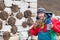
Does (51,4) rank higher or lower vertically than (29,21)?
lower

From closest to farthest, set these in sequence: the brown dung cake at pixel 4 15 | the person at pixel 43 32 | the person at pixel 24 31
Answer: the person at pixel 43 32 < the brown dung cake at pixel 4 15 < the person at pixel 24 31

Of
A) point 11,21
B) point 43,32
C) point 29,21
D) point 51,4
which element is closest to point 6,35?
point 11,21

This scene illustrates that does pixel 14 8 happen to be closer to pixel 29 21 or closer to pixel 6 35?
pixel 29 21

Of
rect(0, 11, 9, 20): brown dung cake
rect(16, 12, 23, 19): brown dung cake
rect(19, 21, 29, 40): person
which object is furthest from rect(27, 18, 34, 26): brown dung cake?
rect(0, 11, 9, 20): brown dung cake

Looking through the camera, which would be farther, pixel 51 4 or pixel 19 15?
pixel 51 4

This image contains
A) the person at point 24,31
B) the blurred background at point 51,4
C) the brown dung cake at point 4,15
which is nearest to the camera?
the brown dung cake at point 4,15

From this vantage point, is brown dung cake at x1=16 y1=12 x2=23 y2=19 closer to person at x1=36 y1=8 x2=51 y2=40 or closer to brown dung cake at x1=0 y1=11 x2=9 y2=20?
brown dung cake at x1=0 y1=11 x2=9 y2=20

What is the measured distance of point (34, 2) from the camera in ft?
25.6

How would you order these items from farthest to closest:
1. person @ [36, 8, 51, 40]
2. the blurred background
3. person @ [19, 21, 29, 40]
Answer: the blurred background → person @ [19, 21, 29, 40] → person @ [36, 8, 51, 40]

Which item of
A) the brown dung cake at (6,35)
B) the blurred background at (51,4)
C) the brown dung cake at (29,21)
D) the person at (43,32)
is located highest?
the person at (43,32)

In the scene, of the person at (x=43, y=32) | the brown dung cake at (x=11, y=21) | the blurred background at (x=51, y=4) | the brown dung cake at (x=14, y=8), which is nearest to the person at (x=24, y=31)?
the brown dung cake at (x=11, y=21)

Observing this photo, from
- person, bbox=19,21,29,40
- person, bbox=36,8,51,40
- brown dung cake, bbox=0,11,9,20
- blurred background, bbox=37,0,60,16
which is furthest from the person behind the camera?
blurred background, bbox=37,0,60,16

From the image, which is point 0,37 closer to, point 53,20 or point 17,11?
point 17,11

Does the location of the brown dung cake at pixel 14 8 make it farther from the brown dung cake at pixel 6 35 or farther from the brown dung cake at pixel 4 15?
the brown dung cake at pixel 6 35
